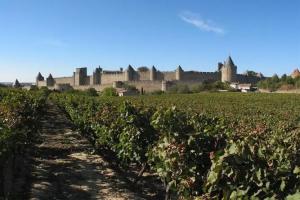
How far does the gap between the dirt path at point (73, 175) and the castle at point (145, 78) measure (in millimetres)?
91876

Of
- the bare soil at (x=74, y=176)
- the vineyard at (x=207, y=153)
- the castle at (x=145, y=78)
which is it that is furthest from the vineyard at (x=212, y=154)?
the castle at (x=145, y=78)

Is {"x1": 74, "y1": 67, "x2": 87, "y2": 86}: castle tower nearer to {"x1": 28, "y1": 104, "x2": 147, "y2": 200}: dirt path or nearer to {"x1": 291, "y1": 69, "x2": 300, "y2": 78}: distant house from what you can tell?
{"x1": 291, "y1": 69, "x2": 300, "y2": 78}: distant house

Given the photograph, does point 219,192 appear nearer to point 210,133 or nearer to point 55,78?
point 210,133

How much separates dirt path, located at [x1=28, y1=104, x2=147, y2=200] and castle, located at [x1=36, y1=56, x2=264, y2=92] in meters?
91.9

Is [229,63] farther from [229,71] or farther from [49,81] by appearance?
[49,81]

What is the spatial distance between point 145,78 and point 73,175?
385ft

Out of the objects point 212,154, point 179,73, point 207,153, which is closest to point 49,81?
point 179,73

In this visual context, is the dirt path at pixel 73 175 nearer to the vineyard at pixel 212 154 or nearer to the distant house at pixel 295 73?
the vineyard at pixel 212 154

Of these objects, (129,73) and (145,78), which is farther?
(145,78)

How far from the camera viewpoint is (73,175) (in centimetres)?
1083

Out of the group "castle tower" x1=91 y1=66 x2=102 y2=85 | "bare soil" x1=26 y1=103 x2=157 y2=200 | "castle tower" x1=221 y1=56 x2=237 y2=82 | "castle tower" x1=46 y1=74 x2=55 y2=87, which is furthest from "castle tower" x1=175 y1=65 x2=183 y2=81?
"bare soil" x1=26 y1=103 x2=157 y2=200

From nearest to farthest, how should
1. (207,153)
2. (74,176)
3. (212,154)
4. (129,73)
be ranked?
(212,154)
(207,153)
(74,176)
(129,73)

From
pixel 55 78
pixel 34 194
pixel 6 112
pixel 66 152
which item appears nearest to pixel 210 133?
pixel 34 194

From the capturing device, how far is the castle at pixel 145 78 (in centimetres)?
11241
